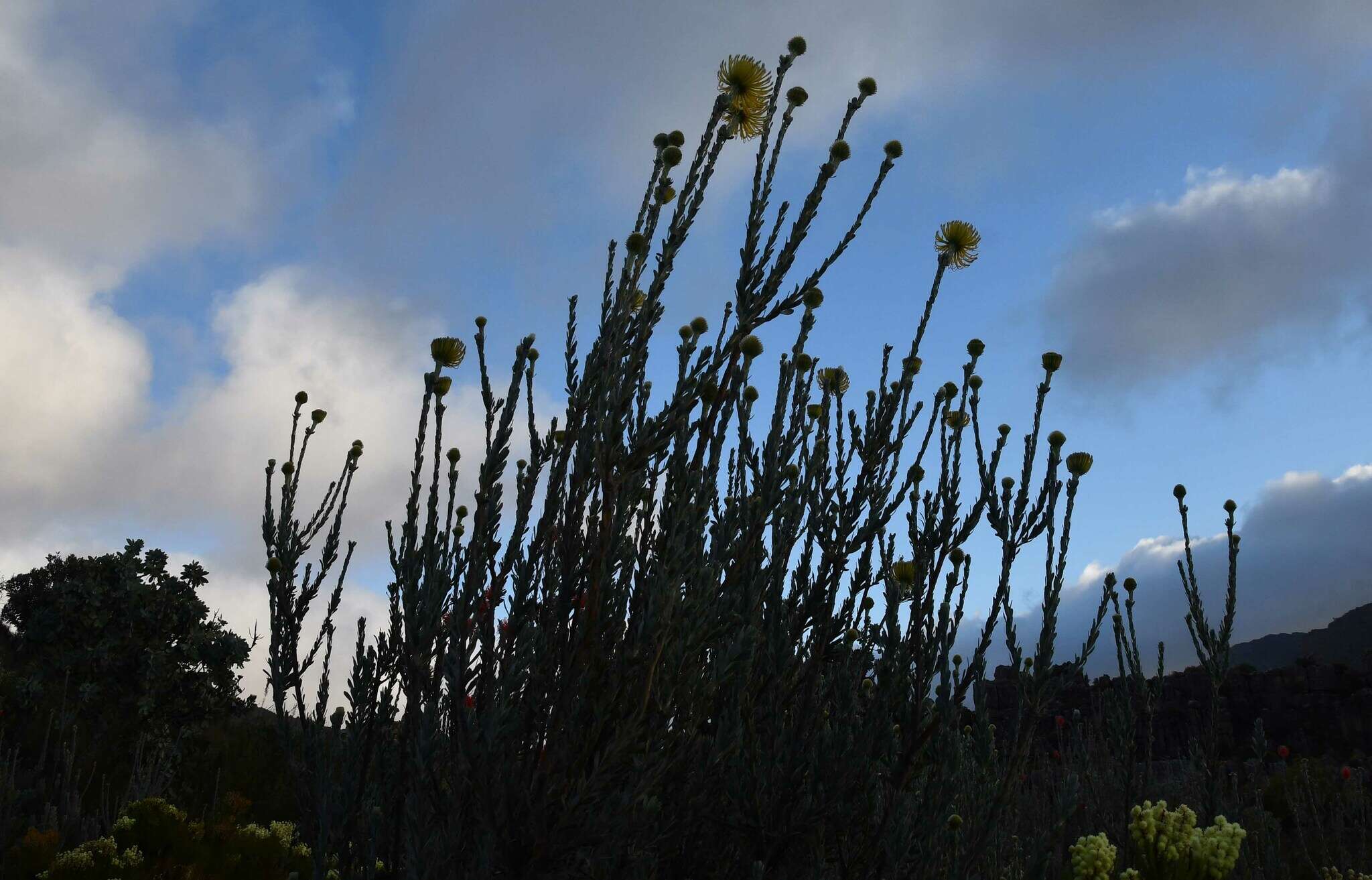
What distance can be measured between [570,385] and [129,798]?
23.3 ft

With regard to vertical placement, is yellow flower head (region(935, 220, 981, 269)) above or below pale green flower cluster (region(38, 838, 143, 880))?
above

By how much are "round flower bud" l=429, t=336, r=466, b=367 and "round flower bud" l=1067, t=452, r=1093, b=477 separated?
214 cm

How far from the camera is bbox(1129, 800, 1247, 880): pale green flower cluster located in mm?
2617

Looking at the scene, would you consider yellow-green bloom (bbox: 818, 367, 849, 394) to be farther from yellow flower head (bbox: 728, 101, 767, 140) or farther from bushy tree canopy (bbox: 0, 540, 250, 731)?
bushy tree canopy (bbox: 0, 540, 250, 731)

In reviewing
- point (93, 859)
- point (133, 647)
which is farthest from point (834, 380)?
point (133, 647)

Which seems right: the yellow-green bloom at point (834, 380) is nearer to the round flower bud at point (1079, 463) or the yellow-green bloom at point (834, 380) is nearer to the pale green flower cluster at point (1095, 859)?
the round flower bud at point (1079, 463)

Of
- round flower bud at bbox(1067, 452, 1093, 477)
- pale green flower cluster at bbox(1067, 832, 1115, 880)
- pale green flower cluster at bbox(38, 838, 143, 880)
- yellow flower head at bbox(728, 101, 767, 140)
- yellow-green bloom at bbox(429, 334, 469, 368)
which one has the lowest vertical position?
pale green flower cluster at bbox(1067, 832, 1115, 880)

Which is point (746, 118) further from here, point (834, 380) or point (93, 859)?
point (93, 859)

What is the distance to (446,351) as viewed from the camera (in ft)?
9.09

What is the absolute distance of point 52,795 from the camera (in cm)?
740

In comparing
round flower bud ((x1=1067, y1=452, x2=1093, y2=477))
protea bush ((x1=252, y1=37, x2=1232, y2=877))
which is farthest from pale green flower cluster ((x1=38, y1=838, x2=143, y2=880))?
round flower bud ((x1=1067, y1=452, x2=1093, y2=477))

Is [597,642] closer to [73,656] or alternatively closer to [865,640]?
[865,640]

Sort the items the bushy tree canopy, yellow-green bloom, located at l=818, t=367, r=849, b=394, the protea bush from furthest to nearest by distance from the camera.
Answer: the bushy tree canopy, yellow-green bloom, located at l=818, t=367, r=849, b=394, the protea bush

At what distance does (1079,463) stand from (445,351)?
86.6 inches
